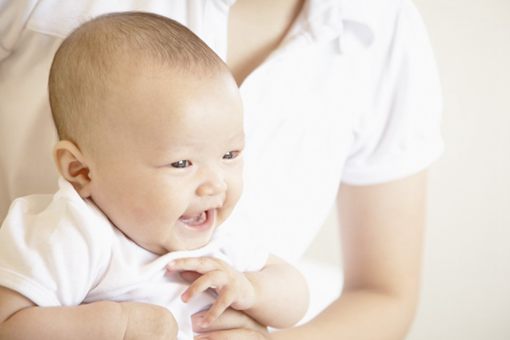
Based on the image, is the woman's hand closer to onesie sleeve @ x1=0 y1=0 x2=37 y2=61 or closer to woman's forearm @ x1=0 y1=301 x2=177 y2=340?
woman's forearm @ x1=0 y1=301 x2=177 y2=340

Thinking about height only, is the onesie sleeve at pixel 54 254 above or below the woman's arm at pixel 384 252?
above

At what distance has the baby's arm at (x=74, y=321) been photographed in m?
0.69

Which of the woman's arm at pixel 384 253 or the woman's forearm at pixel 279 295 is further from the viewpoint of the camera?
the woman's arm at pixel 384 253

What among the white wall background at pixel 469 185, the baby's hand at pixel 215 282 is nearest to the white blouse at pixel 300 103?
the baby's hand at pixel 215 282

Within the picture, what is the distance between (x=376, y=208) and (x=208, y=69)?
564mm

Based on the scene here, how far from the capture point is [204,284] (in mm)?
756

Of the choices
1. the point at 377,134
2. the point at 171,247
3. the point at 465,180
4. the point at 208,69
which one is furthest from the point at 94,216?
the point at 465,180

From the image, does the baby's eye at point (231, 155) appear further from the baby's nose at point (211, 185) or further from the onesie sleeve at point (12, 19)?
the onesie sleeve at point (12, 19)

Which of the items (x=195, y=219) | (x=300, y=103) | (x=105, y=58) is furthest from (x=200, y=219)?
(x=300, y=103)

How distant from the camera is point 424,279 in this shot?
1983 millimetres

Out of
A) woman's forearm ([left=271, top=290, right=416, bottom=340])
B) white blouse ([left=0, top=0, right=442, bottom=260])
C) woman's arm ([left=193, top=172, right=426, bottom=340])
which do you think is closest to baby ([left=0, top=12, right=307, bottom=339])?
white blouse ([left=0, top=0, right=442, bottom=260])

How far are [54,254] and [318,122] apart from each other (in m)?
0.54

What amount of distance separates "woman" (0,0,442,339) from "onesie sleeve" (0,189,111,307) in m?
0.23

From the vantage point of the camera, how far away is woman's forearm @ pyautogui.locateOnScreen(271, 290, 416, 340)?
1132 millimetres
